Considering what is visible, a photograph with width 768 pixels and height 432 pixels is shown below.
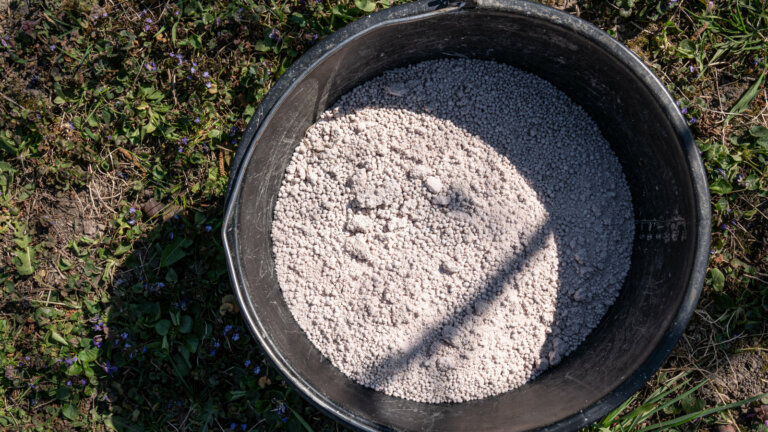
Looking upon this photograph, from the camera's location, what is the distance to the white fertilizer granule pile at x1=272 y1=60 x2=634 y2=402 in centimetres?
148

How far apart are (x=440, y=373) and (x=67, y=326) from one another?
4.35ft

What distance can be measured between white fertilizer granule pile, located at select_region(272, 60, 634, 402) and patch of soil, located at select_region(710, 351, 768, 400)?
539mm

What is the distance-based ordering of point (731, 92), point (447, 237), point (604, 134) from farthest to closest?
point (731, 92) → point (604, 134) → point (447, 237)

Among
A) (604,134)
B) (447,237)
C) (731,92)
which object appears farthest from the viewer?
(731,92)

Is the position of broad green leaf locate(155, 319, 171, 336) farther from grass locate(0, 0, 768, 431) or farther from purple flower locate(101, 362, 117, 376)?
purple flower locate(101, 362, 117, 376)

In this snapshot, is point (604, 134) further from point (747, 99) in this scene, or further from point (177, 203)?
point (177, 203)

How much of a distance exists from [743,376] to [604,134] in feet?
3.21

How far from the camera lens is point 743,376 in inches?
65.8

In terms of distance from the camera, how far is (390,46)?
148 centimetres

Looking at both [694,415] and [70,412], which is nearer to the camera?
[694,415]

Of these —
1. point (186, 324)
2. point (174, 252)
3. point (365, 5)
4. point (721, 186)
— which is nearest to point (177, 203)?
point (174, 252)

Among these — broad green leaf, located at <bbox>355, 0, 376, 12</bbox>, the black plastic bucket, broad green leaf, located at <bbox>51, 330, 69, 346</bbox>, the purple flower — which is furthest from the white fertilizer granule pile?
broad green leaf, located at <bbox>51, 330, 69, 346</bbox>

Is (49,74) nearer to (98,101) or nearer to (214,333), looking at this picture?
(98,101)

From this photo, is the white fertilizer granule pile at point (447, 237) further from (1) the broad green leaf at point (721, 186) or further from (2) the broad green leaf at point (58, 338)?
(2) the broad green leaf at point (58, 338)
